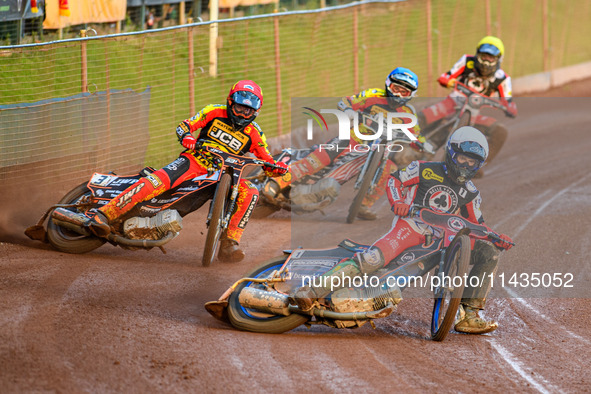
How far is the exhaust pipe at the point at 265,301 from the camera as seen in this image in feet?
24.8

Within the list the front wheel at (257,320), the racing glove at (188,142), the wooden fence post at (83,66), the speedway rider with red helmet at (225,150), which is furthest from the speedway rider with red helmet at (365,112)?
the front wheel at (257,320)

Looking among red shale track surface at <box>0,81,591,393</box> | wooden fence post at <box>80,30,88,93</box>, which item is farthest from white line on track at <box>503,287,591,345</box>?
wooden fence post at <box>80,30,88,93</box>

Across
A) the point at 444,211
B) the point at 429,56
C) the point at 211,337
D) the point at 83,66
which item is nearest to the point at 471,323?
the point at 444,211

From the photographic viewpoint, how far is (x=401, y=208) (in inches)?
317

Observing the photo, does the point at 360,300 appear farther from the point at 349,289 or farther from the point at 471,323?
the point at 471,323

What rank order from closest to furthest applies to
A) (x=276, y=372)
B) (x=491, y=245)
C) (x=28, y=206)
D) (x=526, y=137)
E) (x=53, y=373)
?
(x=53, y=373) < (x=276, y=372) < (x=491, y=245) < (x=28, y=206) < (x=526, y=137)

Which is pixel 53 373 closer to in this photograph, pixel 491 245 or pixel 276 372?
pixel 276 372

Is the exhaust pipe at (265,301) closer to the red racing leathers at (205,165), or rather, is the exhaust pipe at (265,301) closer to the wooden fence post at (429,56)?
the red racing leathers at (205,165)

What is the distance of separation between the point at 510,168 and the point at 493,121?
4.51 ft

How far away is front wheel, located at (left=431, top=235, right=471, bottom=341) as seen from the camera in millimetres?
7406

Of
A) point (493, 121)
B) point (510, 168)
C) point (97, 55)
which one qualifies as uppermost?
point (97, 55)

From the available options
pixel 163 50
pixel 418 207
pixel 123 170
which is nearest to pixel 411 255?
pixel 418 207

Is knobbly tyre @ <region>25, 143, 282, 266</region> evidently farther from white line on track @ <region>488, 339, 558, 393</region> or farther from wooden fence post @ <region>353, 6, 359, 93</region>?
wooden fence post @ <region>353, 6, 359, 93</region>

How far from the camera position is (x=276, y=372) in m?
6.57
